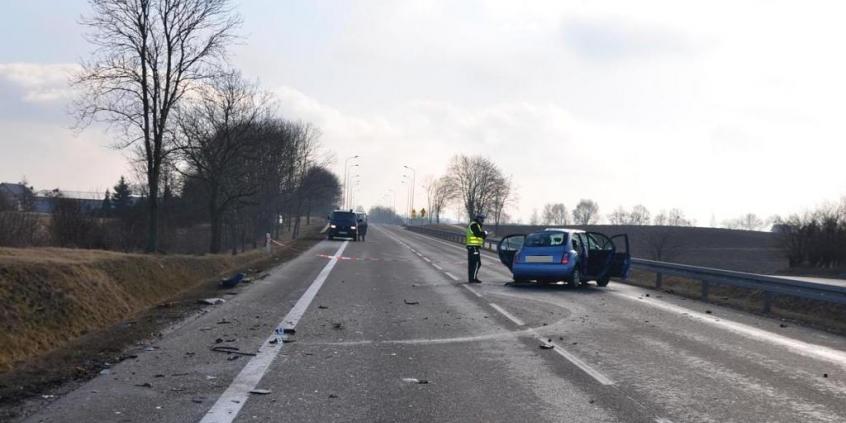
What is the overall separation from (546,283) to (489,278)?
2.46 metres

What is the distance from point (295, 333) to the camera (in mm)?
10094

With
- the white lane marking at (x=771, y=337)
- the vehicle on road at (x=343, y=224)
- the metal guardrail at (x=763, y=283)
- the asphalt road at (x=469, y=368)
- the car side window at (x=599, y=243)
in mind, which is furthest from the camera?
the vehicle on road at (x=343, y=224)

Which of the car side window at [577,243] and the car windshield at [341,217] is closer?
the car side window at [577,243]

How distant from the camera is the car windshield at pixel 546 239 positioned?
18.5 m

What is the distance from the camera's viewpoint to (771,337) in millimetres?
10875

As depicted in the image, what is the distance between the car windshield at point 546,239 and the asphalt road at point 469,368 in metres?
4.31

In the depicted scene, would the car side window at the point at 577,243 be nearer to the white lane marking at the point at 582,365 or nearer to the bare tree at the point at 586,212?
the white lane marking at the point at 582,365

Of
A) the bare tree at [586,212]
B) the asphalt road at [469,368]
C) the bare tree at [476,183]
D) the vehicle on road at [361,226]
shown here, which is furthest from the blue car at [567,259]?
the bare tree at [586,212]

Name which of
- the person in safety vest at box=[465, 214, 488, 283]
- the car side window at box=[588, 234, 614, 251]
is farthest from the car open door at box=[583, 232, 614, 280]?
the person in safety vest at box=[465, 214, 488, 283]

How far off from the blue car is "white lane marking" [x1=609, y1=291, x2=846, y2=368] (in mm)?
3378

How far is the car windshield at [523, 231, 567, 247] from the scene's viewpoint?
60.6 ft

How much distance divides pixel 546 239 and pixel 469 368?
11370 millimetres

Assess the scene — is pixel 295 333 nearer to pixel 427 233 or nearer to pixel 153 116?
pixel 153 116

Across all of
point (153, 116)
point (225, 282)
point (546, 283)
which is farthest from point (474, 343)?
point (153, 116)
